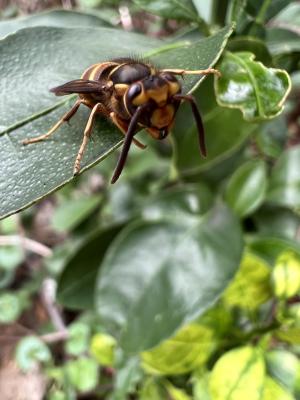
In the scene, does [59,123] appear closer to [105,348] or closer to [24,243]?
[105,348]

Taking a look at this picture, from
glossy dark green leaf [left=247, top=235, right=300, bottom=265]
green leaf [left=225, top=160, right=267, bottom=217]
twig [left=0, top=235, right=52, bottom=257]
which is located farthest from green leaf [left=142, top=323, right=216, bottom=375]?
twig [left=0, top=235, right=52, bottom=257]

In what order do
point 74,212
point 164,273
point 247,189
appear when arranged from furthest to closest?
point 74,212
point 247,189
point 164,273

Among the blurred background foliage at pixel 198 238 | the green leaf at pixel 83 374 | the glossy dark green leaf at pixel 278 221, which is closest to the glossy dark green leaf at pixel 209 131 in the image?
the blurred background foliage at pixel 198 238

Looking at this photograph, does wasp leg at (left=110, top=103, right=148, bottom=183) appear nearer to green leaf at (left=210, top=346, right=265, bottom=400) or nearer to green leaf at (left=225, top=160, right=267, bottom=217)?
green leaf at (left=210, top=346, right=265, bottom=400)

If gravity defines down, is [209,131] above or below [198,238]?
above

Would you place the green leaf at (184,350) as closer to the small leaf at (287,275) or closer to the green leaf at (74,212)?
the small leaf at (287,275)

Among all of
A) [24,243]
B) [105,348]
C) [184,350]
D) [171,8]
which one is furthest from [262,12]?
[24,243]

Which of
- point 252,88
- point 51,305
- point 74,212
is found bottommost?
point 51,305

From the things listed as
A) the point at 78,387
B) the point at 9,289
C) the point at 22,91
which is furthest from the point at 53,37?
the point at 9,289
